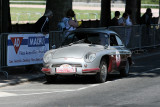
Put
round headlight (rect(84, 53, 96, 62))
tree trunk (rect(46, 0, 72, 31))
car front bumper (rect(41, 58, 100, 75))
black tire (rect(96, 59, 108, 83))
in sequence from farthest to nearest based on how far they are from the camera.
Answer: tree trunk (rect(46, 0, 72, 31)), black tire (rect(96, 59, 108, 83)), round headlight (rect(84, 53, 96, 62)), car front bumper (rect(41, 58, 100, 75))

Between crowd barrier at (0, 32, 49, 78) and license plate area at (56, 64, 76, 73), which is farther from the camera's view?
crowd barrier at (0, 32, 49, 78)

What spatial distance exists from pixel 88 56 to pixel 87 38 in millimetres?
1293

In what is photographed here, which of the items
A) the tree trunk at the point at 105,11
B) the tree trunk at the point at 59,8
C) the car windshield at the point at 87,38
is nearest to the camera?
the car windshield at the point at 87,38

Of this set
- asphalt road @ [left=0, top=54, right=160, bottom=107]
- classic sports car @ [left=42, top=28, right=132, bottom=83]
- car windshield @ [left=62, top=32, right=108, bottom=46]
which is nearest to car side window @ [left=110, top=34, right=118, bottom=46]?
classic sports car @ [left=42, top=28, right=132, bottom=83]

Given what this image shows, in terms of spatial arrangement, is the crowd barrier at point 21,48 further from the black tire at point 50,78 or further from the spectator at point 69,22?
the black tire at point 50,78

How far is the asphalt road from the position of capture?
34.5 ft

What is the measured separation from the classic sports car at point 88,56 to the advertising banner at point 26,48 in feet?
5.16

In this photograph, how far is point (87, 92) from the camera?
481 inches

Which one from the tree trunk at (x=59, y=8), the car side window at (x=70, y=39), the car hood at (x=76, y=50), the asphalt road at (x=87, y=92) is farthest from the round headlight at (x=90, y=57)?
the tree trunk at (x=59, y=8)

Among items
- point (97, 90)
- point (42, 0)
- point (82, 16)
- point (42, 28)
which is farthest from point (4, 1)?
point (42, 0)

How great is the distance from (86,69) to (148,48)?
13.1 meters

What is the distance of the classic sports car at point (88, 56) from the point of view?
13422 mm

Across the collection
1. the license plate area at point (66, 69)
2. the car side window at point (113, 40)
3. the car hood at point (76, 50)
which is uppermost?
the car side window at point (113, 40)

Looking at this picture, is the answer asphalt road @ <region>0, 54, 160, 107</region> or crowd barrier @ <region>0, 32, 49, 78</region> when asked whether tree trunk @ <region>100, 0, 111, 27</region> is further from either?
asphalt road @ <region>0, 54, 160, 107</region>
